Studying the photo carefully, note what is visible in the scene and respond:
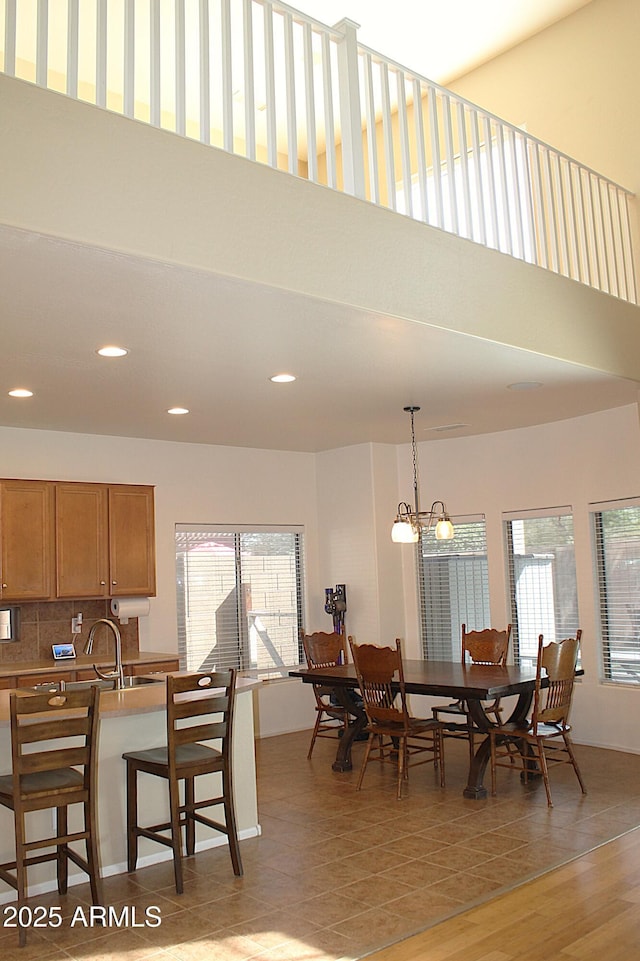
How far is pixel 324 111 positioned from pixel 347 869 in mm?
3868

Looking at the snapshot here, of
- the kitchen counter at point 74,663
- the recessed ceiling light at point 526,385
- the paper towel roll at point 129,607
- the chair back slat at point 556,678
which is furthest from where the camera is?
the paper towel roll at point 129,607

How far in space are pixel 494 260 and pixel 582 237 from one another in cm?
150

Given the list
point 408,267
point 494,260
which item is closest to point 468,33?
point 494,260

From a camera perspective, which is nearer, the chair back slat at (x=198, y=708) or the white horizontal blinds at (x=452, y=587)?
the chair back slat at (x=198, y=708)

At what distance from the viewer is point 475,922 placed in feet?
12.2

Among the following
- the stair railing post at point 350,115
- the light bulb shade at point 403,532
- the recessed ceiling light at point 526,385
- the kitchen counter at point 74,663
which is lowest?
the kitchen counter at point 74,663

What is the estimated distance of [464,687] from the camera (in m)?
5.50

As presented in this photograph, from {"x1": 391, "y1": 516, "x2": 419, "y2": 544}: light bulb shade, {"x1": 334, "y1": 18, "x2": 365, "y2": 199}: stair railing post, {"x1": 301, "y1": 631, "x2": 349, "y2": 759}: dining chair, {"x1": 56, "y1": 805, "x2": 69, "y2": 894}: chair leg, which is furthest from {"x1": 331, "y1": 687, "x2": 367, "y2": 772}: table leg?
{"x1": 334, "y1": 18, "x2": 365, "y2": 199}: stair railing post

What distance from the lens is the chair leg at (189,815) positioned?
4.32 meters

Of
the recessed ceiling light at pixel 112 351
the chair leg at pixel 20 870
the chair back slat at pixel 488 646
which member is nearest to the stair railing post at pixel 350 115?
the recessed ceiling light at pixel 112 351

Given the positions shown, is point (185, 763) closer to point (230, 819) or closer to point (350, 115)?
point (230, 819)

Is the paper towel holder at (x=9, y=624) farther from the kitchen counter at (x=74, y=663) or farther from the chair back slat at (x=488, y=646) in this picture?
the chair back slat at (x=488, y=646)

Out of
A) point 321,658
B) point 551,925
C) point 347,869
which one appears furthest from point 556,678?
point 321,658

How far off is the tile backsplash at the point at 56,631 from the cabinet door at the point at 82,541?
1.09 feet
